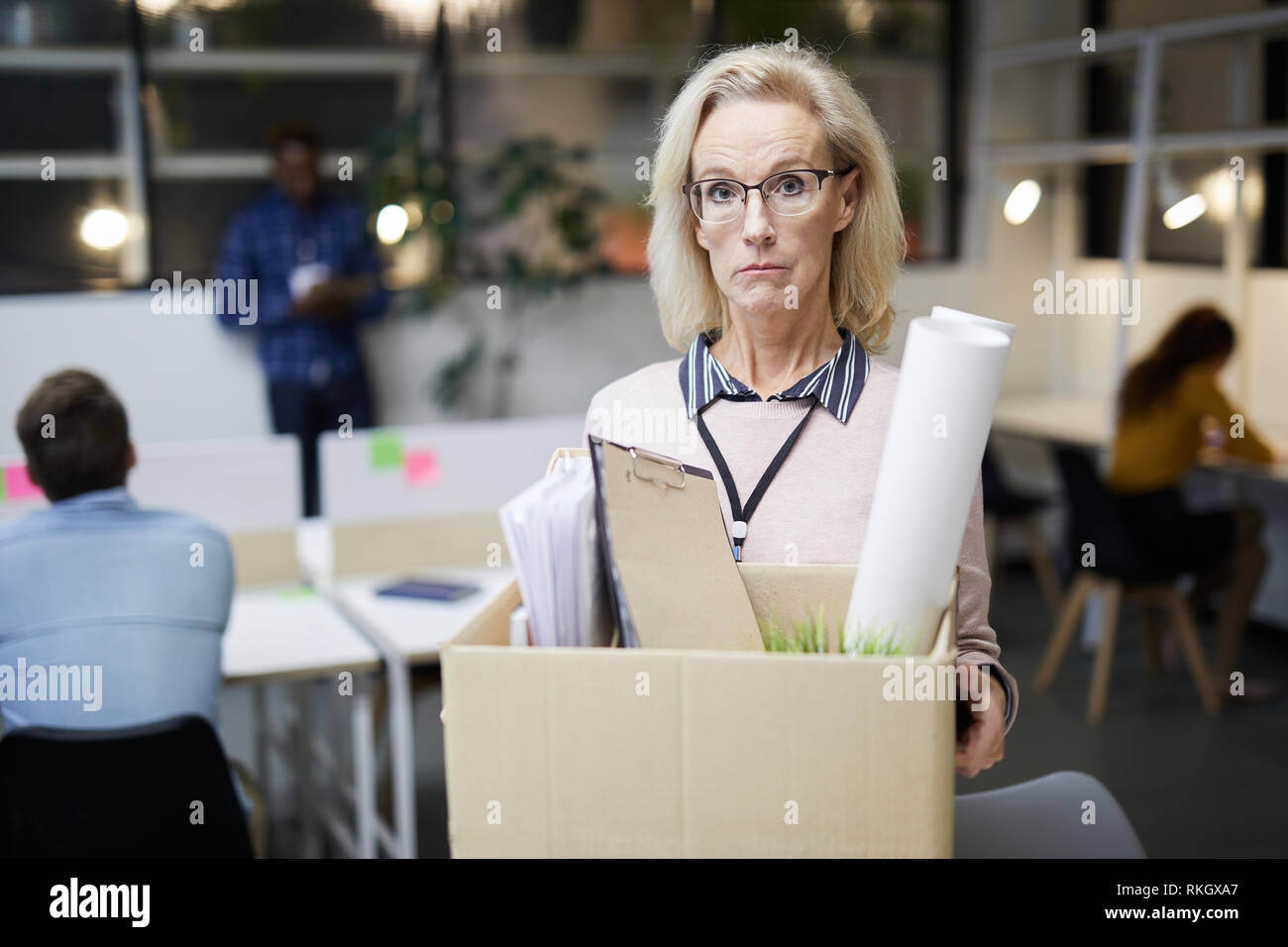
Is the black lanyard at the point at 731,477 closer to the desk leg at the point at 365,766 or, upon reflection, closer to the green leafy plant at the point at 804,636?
the green leafy plant at the point at 804,636

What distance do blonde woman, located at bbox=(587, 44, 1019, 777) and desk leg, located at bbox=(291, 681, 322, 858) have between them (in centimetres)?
227

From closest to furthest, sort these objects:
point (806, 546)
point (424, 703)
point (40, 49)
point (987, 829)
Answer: point (806, 546) < point (987, 829) < point (424, 703) < point (40, 49)

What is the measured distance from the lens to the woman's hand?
3.32ft

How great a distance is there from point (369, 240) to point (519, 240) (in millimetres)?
665

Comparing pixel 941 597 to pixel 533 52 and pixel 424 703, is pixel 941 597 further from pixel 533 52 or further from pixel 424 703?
pixel 533 52

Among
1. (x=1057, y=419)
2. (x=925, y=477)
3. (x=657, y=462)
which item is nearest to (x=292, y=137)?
(x=1057, y=419)

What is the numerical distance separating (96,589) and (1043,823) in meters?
1.57

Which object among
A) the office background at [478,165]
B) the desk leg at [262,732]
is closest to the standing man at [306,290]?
the office background at [478,165]

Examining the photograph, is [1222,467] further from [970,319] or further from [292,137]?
[970,319]

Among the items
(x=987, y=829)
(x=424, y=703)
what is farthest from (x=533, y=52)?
(x=987, y=829)

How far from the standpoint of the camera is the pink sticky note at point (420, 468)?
349 centimetres

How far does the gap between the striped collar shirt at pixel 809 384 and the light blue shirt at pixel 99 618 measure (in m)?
1.31

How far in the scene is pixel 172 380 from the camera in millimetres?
5258

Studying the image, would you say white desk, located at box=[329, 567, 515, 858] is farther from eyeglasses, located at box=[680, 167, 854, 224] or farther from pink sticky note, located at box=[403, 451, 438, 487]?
eyeglasses, located at box=[680, 167, 854, 224]
